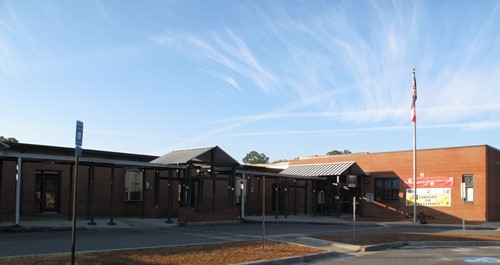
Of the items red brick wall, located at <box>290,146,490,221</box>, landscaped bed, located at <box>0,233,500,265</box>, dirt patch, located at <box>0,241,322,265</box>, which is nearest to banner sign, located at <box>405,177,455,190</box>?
red brick wall, located at <box>290,146,490,221</box>

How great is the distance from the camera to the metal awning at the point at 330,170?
36.3m

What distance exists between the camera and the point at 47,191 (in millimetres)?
29078

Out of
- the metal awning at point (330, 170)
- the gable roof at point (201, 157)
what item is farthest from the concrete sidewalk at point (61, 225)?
the metal awning at point (330, 170)

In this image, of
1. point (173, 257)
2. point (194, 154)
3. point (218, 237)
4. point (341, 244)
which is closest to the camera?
point (173, 257)

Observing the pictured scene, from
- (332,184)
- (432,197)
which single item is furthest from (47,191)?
(432,197)

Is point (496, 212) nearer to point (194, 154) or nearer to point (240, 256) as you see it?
point (194, 154)

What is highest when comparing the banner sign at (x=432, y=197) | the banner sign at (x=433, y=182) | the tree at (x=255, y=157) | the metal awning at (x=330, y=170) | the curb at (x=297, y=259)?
the tree at (x=255, y=157)

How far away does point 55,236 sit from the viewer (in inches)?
684

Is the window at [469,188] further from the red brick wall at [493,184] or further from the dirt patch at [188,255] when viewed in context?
the dirt patch at [188,255]

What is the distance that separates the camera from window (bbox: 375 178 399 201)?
37.5m

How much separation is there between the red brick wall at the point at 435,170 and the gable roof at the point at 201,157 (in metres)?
14.5

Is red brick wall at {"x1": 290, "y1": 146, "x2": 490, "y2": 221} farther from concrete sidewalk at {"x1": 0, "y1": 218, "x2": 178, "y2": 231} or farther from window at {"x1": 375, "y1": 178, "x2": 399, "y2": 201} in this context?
concrete sidewalk at {"x1": 0, "y1": 218, "x2": 178, "y2": 231}

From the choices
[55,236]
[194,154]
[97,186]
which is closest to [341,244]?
[55,236]

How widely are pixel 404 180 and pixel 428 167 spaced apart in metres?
2.08
